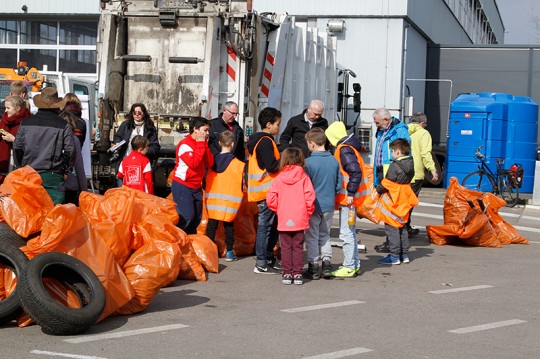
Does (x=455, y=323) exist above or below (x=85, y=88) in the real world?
below

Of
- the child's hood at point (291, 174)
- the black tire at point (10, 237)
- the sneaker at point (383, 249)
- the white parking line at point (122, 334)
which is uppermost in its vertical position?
the child's hood at point (291, 174)

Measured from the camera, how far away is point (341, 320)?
7.59 m

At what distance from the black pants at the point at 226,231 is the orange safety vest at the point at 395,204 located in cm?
176

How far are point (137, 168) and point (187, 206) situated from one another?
1.21 m

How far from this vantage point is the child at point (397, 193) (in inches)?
435

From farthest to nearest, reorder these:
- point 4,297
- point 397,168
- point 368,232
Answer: point 368,232
point 397,168
point 4,297

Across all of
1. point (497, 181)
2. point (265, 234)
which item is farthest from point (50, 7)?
point (265, 234)

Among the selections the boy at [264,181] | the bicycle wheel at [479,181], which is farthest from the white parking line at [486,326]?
the bicycle wheel at [479,181]

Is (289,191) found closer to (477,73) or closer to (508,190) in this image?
(508,190)

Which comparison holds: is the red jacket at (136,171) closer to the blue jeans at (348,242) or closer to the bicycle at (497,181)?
the blue jeans at (348,242)

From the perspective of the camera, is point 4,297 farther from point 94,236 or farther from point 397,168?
point 397,168

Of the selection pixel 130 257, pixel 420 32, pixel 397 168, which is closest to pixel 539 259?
pixel 397 168

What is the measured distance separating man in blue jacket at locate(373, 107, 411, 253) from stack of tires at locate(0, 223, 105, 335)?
5.72 meters

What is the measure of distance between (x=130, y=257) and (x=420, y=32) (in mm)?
21713
